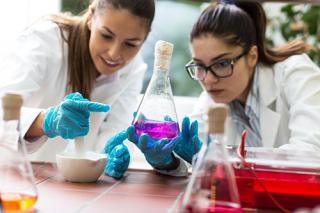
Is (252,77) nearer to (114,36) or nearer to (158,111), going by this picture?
(114,36)

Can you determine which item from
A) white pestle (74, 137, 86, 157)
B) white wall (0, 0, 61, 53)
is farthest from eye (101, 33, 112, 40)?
white wall (0, 0, 61, 53)

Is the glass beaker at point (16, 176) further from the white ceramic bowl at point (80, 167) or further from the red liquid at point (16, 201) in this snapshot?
the white ceramic bowl at point (80, 167)

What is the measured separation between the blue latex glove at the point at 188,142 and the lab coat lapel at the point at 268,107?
77 centimetres

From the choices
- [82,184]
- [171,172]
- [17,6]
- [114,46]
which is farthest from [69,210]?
[17,6]

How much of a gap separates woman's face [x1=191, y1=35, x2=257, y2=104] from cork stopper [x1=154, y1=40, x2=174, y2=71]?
2.26 ft

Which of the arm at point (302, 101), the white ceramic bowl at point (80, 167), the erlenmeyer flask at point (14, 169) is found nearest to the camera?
the erlenmeyer flask at point (14, 169)

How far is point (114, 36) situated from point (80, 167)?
2.57ft

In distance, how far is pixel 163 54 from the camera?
135 centimetres

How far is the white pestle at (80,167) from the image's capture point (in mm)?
1321

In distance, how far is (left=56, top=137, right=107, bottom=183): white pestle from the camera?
4.33 feet

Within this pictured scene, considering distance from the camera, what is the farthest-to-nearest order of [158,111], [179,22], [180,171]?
1. [179,22]
2. [180,171]
3. [158,111]

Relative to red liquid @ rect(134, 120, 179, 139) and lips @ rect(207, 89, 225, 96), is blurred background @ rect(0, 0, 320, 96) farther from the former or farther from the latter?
red liquid @ rect(134, 120, 179, 139)

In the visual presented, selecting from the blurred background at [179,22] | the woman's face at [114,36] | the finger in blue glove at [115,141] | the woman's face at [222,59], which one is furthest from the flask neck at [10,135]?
the blurred background at [179,22]

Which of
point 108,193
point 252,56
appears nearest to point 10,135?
point 108,193
